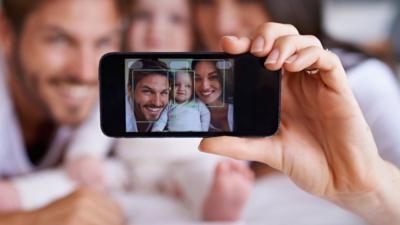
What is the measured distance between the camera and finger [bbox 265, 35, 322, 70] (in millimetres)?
585

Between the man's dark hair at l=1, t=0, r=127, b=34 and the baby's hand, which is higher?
the man's dark hair at l=1, t=0, r=127, b=34

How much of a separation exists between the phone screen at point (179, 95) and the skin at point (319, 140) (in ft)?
0.09

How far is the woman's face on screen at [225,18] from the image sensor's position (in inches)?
47.2

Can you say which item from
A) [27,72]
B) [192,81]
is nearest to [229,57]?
[192,81]

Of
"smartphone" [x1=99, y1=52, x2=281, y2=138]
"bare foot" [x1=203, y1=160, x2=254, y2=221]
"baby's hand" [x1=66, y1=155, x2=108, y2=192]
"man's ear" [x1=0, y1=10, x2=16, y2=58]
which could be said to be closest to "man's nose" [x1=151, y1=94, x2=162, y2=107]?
"smartphone" [x1=99, y1=52, x2=281, y2=138]

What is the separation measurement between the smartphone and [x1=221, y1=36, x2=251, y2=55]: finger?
1cm

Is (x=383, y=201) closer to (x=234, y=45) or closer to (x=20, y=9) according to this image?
(x=234, y=45)

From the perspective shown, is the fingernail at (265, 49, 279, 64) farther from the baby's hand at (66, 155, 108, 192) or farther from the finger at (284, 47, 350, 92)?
the baby's hand at (66, 155, 108, 192)

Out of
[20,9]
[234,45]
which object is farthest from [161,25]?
[234,45]

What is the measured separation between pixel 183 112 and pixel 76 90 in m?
0.62

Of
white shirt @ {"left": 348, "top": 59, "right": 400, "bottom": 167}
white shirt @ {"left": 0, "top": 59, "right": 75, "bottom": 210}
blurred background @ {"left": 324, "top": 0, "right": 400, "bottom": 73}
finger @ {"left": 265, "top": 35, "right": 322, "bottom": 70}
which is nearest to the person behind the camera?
finger @ {"left": 265, "top": 35, "right": 322, "bottom": 70}

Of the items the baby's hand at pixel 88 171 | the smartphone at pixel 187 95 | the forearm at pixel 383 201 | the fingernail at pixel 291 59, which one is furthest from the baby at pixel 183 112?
the baby's hand at pixel 88 171

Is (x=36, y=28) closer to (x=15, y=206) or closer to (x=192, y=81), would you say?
(x=15, y=206)

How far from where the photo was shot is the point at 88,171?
1159mm
